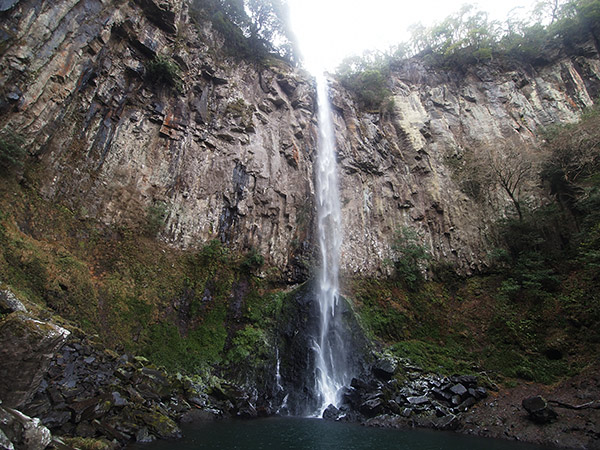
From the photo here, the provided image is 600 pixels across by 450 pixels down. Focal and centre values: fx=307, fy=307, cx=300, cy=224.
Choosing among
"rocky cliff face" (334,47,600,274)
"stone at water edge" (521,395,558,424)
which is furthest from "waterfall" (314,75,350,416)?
"stone at water edge" (521,395,558,424)

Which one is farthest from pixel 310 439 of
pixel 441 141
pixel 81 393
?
pixel 441 141

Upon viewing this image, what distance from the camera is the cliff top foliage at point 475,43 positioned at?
993 inches

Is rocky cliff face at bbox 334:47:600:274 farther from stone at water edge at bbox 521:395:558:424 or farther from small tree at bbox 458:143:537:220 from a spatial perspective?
stone at water edge at bbox 521:395:558:424

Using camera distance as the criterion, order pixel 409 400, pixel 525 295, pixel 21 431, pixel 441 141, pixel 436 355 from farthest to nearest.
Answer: pixel 441 141, pixel 525 295, pixel 436 355, pixel 409 400, pixel 21 431

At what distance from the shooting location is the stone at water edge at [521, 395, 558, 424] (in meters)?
9.00

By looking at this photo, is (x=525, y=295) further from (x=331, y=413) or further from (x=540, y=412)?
(x=331, y=413)

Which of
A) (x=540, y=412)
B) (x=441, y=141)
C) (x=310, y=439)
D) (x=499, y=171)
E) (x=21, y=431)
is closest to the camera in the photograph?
(x=21, y=431)

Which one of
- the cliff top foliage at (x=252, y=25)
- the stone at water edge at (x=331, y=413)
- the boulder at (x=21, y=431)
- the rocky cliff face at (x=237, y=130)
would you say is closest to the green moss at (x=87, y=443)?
the boulder at (x=21, y=431)

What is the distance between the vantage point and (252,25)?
2514cm

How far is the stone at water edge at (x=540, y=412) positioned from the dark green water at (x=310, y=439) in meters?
1.13

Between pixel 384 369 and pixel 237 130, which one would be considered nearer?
pixel 384 369

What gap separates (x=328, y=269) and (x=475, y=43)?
83.4 ft

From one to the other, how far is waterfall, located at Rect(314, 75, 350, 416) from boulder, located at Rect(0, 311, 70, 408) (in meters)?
9.95

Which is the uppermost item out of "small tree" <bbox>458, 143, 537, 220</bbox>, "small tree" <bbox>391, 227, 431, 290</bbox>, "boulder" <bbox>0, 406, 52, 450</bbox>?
"small tree" <bbox>458, 143, 537, 220</bbox>
